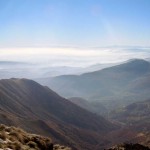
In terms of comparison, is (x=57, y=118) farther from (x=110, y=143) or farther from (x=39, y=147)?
(x=39, y=147)

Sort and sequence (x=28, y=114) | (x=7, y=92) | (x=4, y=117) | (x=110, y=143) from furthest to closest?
(x=7, y=92), (x=28, y=114), (x=110, y=143), (x=4, y=117)

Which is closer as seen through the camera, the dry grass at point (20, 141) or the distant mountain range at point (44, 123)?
the dry grass at point (20, 141)

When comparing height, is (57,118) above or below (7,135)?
below

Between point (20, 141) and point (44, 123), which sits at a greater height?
point (20, 141)

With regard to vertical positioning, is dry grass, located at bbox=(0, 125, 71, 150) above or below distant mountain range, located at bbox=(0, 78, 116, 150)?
above

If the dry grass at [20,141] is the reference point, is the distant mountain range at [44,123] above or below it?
below

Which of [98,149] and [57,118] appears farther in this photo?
[57,118]

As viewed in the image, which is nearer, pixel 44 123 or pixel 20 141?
pixel 20 141

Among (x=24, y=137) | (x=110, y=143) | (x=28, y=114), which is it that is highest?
(x=24, y=137)

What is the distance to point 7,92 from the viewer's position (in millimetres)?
193375

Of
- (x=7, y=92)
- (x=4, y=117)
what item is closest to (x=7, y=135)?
(x=4, y=117)

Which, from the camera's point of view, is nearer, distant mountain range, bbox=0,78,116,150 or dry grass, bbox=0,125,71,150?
dry grass, bbox=0,125,71,150

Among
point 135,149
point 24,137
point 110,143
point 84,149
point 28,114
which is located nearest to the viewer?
point 24,137

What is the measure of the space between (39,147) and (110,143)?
441 feet
